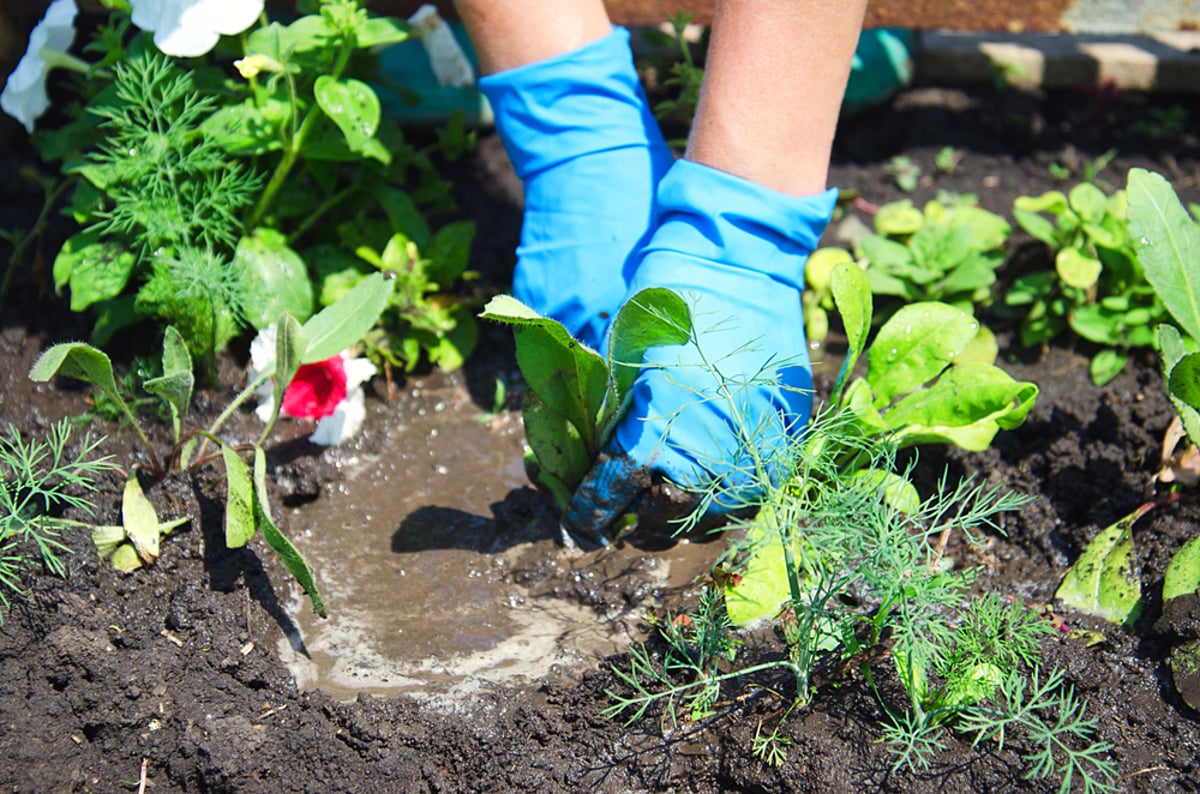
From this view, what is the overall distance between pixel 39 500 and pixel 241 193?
68 centimetres

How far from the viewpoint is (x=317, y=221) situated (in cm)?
222

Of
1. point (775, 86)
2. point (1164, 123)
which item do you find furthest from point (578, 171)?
point (1164, 123)

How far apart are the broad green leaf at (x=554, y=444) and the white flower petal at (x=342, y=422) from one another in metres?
0.44

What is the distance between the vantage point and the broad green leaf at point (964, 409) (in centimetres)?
165

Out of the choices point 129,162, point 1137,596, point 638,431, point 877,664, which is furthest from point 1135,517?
point 129,162

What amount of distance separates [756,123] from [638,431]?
0.61 meters

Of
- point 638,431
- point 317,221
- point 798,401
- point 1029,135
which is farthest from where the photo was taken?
point 1029,135

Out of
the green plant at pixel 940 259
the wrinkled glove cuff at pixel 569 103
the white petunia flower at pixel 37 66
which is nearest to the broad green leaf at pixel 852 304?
the green plant at pixel 940 259

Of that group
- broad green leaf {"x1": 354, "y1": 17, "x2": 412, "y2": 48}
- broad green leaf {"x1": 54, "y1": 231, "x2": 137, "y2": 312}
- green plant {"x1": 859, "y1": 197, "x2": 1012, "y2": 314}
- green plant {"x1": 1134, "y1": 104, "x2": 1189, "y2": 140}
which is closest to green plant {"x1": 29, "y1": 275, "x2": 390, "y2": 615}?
broad green leaf {"x1": 54, "y1": 231, "x2": 137, "y2": 312}

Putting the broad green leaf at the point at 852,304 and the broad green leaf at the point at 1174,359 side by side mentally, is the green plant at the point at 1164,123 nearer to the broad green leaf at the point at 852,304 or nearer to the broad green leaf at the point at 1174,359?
the broad green leaf at the point at 1174,359

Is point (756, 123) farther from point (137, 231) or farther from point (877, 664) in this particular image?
point (137, 231)

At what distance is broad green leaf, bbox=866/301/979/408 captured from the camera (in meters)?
1.78

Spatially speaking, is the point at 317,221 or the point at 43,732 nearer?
the point at 43,732

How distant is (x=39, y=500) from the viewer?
5.61 ft
